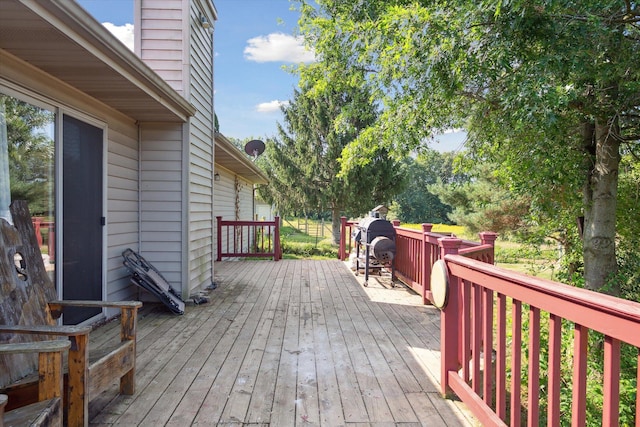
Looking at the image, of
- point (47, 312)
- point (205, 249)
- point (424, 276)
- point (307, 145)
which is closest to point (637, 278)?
point (424, 276)

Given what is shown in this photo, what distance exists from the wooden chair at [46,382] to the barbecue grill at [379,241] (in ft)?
14.4

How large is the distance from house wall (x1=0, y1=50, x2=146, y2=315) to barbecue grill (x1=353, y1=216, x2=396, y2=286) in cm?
316

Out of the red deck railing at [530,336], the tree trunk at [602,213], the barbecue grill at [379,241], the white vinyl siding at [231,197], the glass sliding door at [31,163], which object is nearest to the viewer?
the red deck railing at [530,336]

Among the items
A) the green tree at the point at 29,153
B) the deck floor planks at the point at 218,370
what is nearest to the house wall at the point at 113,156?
the green tree at the point at 29,153

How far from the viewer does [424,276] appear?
4.62 meters

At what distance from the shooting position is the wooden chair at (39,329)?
176cm

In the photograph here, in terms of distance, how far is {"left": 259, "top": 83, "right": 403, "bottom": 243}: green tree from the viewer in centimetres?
1598

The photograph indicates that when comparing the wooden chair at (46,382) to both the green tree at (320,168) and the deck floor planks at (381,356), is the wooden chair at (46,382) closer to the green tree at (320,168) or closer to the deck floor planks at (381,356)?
the deck floor planks at (381,356)

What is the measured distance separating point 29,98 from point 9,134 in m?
0.34

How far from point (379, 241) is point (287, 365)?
3043 millimetres

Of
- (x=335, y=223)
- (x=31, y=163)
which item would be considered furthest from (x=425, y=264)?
(x=335, y=223)

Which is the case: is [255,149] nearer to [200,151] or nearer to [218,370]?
[200,151]

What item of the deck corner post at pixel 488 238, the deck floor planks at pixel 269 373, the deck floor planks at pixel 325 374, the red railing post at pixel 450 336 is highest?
the deck corner post at pixel 488 238

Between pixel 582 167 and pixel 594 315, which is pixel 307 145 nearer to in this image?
pixel 582 167
